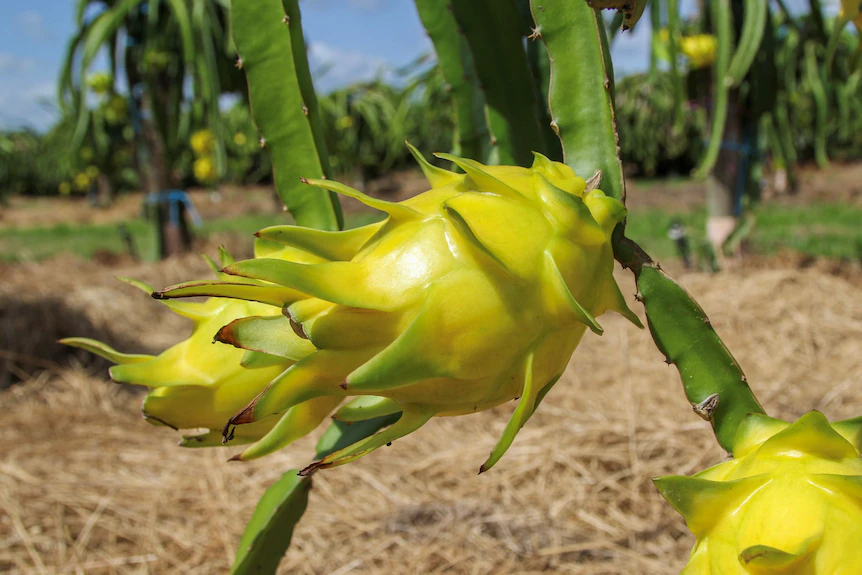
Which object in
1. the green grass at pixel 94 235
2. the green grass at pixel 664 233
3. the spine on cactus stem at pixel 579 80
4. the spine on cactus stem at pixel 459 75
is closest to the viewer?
the spine on cactus stem at pixel 579 80

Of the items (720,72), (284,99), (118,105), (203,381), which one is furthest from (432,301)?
(118,105)

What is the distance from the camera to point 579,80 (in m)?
0.39

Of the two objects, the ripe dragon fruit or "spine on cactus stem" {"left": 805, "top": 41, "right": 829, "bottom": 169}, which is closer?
the ripe dragon fruit

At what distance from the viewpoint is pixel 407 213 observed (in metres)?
0.28

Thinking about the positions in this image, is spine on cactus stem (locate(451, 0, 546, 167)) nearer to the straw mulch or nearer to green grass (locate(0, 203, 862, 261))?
the straw mulch

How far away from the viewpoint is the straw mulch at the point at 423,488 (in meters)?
0.89

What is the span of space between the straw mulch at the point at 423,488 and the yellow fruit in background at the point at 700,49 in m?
0.92

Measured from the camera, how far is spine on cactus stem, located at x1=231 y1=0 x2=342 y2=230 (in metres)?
0.45

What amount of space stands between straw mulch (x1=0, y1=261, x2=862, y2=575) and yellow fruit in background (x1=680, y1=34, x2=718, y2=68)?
918 mm

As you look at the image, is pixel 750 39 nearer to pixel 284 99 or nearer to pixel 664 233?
pixel 284 99

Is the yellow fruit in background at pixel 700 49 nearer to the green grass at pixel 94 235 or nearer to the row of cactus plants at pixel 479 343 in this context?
the row of cactus plants at pixel 479 343

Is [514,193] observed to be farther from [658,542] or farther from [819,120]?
[819,120]

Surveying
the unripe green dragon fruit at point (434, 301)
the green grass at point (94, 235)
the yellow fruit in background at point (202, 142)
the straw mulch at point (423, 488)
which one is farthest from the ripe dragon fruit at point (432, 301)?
the yellow fruit in background at point (202, 142)

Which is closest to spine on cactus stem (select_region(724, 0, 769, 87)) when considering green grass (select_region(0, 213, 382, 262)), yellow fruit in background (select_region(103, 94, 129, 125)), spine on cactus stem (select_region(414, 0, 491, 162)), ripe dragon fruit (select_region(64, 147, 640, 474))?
spine on cactus stem (select_region(414, 0, 491, 162))
